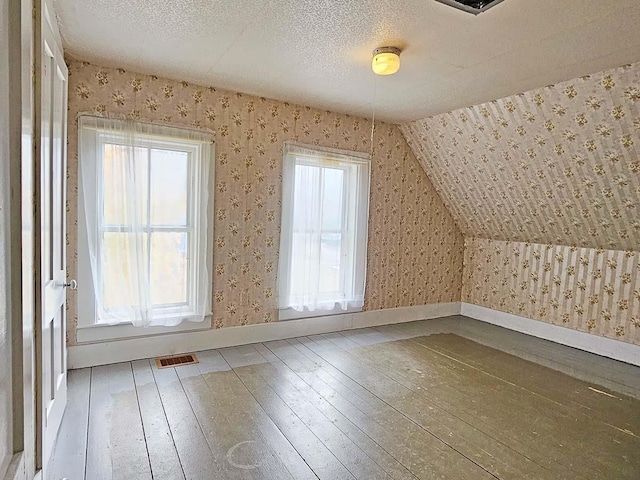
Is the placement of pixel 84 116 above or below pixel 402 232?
above

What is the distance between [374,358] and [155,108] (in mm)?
2864

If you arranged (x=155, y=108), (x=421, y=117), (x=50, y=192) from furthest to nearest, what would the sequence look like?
(x=421, y=117), (x=155, y=108), (x=50, y=192)

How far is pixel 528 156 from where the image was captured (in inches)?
142

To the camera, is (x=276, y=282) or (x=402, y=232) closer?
(x=276, y=282)

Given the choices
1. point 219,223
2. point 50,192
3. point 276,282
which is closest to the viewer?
point 50,192

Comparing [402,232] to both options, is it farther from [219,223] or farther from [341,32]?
[341,32]

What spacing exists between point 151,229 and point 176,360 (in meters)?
1.12

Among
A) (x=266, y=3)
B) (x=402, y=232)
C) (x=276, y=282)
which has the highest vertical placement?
(x=266, y=3)

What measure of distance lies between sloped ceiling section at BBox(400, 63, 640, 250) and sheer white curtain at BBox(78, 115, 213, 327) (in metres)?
2.53

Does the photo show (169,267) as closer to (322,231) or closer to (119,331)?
(119,331)

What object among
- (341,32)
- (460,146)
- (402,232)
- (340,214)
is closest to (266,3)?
(341,32)

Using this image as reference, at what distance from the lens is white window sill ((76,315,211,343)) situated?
3.08 meters

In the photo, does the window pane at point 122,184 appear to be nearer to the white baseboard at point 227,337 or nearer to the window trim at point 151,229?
the window trim at point 151,229

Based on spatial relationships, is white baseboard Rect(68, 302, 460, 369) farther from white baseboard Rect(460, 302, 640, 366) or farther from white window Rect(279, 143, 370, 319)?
white baseboard Rect(460, 302, 640, 366)
